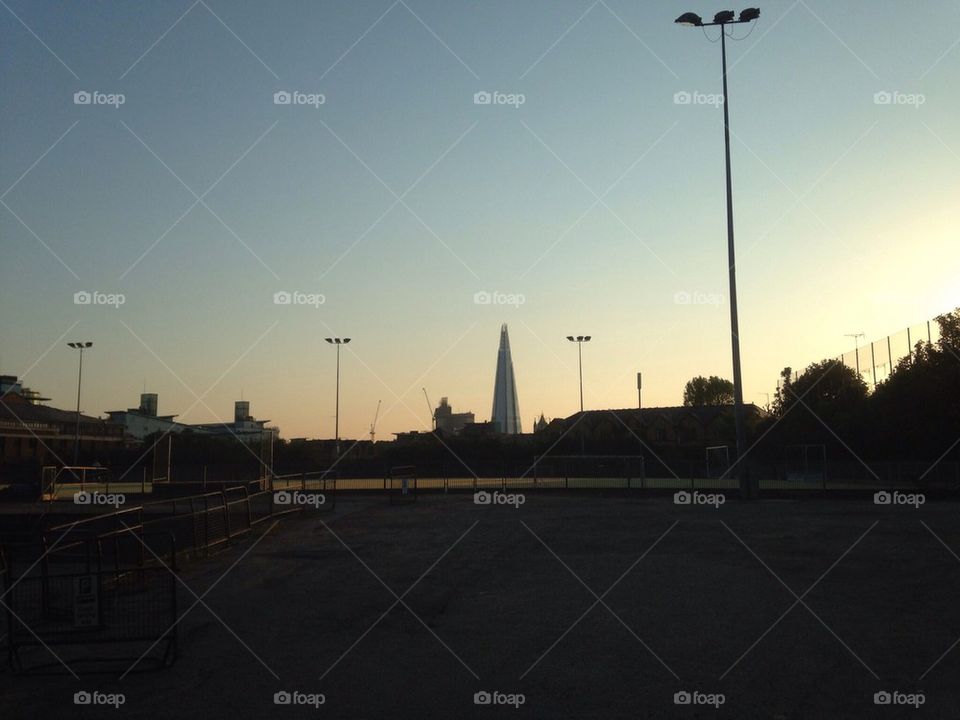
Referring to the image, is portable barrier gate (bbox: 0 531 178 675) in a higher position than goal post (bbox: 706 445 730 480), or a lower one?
lower

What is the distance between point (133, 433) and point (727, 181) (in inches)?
3434

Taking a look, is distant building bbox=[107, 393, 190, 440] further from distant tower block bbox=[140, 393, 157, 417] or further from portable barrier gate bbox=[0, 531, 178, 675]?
portable barrier gate bbox=[0, 531, 178, 675]

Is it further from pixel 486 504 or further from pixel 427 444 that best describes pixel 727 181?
pixel 427 444

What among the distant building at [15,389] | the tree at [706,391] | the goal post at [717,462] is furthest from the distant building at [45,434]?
the tree at [706,391]

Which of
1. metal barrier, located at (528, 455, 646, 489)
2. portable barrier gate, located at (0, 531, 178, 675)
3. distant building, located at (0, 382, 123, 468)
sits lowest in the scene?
portable barrier gate, located at (0, 531, 178, 675)

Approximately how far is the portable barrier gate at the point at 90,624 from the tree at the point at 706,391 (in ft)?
429

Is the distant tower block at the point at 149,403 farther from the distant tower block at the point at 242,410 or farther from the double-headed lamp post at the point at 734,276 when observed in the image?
the double-headed lamp post at the point at 734,276

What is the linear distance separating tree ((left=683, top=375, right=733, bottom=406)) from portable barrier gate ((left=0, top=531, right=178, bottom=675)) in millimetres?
130829

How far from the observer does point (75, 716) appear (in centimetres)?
695

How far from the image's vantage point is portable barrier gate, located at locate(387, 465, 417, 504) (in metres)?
33.3

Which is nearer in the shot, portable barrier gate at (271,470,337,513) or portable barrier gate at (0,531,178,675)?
portable barrier gate at (0,531,178,675)

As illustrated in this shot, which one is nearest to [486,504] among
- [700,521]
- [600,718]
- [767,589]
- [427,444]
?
[700,521]

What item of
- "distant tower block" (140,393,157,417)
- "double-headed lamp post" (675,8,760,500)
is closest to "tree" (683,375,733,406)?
"distant tower block" (140,393,157,417)

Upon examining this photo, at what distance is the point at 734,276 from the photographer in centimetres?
3075
